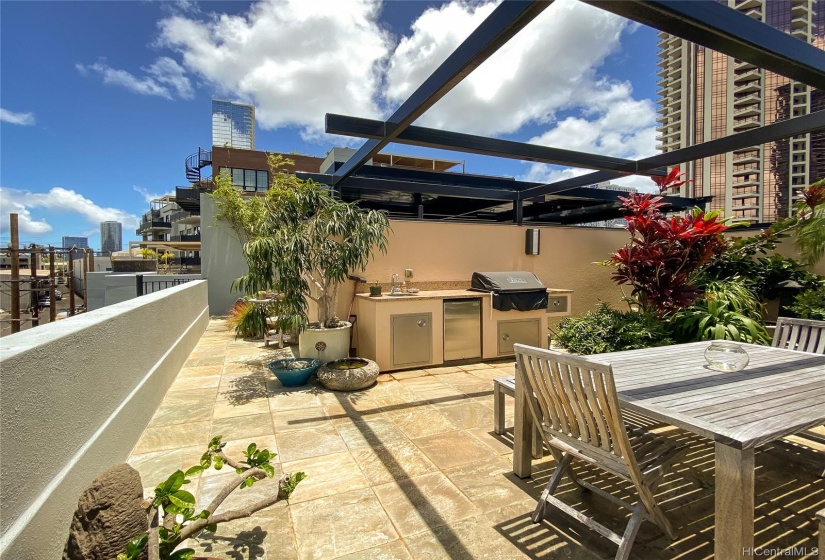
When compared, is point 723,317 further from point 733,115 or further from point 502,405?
point 733,115

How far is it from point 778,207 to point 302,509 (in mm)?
60017

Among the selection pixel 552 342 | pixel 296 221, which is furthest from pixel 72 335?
pixel 552 342

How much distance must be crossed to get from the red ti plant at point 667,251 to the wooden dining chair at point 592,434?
13.9 feet

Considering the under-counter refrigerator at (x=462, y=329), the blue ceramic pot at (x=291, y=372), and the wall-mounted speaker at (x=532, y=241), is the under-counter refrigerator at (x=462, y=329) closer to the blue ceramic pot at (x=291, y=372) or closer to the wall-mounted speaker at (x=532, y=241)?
the blue ceramic pot at (x=291, y=372)

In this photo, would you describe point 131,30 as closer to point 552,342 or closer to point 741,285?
point 552,342

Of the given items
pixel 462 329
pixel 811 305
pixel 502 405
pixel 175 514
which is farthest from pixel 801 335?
pixel 175 514

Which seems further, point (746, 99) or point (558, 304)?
point (746, 99)

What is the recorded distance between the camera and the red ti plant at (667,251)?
18.0 feet

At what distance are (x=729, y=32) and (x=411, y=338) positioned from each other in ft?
13.9

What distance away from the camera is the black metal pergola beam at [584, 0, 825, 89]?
202 centimetres

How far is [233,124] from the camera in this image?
112ft

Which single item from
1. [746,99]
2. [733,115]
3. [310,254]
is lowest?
[310,254]

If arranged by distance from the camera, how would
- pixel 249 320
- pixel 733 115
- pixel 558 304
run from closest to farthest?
pixel 249 320 → pixel 558 304 → pixel 733 115

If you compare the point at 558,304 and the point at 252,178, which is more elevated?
the point at 252,178
